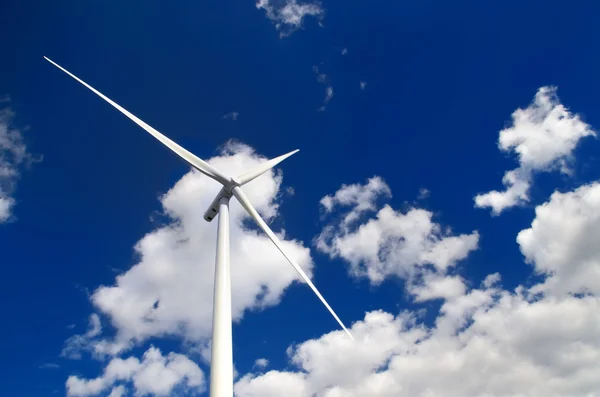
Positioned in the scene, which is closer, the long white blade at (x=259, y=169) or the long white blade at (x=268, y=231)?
the long white blade at (x=268, y=231)

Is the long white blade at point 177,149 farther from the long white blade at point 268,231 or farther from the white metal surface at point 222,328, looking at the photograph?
the white metal surface at point 222,328

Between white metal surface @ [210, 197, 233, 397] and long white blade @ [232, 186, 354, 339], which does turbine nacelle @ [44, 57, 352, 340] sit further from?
white metal surface @ [210, 197, 233, 397]

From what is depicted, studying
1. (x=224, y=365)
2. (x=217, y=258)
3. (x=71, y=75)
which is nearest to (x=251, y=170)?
(x=217, y=258)

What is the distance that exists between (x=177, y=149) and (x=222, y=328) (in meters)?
18.6

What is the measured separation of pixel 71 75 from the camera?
34906 mm

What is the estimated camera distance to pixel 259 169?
46.1 meters

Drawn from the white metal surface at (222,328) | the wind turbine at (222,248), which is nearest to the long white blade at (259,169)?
the wind turbine at (222,248)

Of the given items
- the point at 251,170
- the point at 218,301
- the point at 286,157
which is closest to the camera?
the point at 218,301

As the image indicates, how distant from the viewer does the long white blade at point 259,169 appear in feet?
139

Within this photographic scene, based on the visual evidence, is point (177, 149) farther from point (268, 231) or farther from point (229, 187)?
point (268, 231)

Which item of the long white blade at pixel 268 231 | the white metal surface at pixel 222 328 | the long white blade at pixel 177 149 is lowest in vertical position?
the white metal surface at pixel 222 328

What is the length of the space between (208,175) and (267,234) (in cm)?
791

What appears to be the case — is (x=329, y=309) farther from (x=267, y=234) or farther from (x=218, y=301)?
(x=218, y=301)

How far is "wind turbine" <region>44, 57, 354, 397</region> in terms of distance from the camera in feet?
79.9
